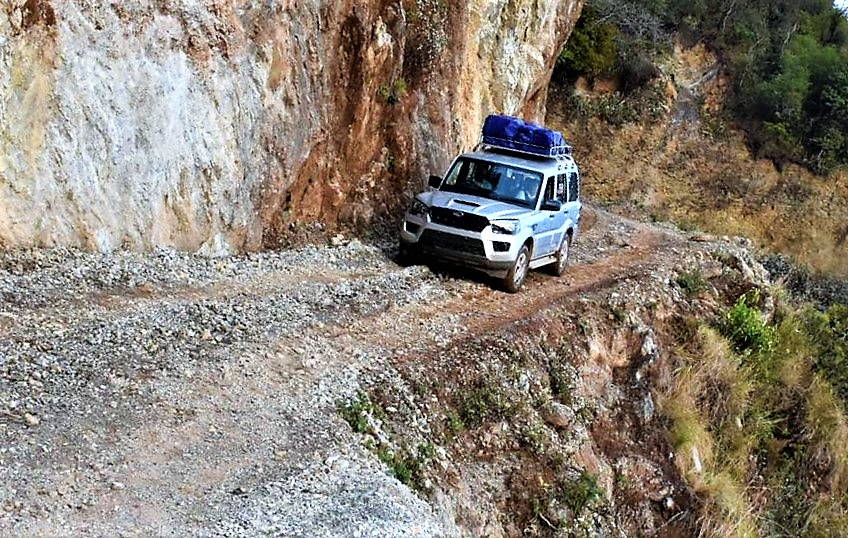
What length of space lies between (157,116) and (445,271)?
4583 millimetres

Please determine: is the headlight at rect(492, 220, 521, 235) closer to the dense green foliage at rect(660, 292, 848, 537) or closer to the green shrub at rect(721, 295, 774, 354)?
the dense green foliage at rect(660, 292, 848, 537)

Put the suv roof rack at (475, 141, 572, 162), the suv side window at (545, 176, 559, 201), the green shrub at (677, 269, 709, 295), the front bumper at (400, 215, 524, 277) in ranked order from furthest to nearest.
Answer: the green shrub at (677, 269, 709, 295), the suv roof rack at (475, 141, 572, 162), the suv side window at (545, 176, 559, 201), the front bumper at (400, 215, 524, 277)

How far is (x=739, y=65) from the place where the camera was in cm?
3519

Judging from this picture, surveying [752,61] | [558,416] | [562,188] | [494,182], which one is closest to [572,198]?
[562,188]

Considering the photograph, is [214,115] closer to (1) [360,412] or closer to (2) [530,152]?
(2) [530,152]

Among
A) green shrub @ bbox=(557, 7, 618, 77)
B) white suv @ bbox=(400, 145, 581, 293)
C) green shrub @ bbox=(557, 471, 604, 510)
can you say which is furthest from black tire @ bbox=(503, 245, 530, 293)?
green shrub @ bbox=(557, 7, 618, 77)

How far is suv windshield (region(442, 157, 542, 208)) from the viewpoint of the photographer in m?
12.8

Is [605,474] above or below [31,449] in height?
below

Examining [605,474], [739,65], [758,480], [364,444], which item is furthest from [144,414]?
[739,65]

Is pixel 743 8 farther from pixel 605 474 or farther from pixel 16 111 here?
pixel 16 111

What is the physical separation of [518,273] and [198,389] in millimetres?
6189

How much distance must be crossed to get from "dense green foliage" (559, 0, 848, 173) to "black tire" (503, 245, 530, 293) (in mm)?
21458

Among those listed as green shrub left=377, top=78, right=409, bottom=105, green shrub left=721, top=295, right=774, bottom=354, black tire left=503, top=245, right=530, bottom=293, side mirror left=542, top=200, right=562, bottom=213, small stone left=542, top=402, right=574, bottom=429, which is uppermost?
green shrub left=377, top=78, right=409, bottom=105

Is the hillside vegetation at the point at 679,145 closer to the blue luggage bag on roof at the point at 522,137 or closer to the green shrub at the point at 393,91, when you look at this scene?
the green shrub at the point at 393,91
